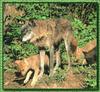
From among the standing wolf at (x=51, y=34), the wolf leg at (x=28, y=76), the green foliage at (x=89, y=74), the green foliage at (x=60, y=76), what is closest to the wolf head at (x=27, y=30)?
the standing wolf at (x=51, y=34)

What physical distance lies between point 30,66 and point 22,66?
89 mm

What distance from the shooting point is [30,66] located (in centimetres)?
421

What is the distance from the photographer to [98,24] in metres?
4.21

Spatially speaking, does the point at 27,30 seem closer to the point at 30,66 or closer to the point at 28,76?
the point at 30,66

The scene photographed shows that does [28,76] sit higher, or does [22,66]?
[22,66]

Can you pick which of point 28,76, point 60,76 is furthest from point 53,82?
point 28,76

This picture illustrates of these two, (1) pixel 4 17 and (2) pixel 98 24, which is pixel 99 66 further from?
(1) pixel 4 17

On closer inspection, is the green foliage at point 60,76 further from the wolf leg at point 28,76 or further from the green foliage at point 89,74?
the wolf leg at point 28,76

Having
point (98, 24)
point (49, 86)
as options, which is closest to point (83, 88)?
point (49, 86)

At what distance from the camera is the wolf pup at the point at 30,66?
419 centimetres

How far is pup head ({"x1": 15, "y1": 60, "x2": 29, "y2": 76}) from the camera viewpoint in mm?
4184

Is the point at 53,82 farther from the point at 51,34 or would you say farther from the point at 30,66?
the point at 51,34

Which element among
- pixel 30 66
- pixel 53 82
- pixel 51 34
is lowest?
pixel 53 82

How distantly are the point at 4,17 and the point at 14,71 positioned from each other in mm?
602
